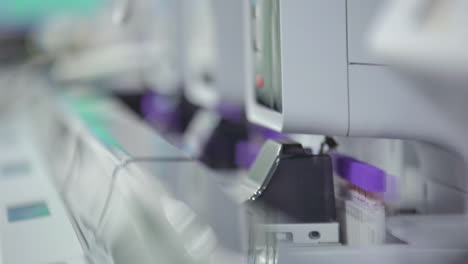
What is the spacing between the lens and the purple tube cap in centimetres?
134

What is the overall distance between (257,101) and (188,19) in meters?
1.58

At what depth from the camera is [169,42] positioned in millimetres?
3670

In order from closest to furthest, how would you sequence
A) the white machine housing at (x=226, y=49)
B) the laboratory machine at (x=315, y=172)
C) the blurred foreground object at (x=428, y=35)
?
1. the blurred foreground object at (x=428, y=35)
2. the laboratory machine at (x=315, y=172)
3. the white machine housing at (x=226, y=49)

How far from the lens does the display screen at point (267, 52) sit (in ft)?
4.73

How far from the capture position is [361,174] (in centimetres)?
138

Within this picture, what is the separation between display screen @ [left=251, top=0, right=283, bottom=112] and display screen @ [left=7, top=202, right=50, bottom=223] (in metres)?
0.62

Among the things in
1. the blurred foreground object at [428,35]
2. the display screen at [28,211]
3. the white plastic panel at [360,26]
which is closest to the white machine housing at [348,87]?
the white plastic panel at [360,26]

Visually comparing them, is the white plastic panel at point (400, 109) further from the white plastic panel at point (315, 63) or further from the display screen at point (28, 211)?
the display screen at point (28, 211)

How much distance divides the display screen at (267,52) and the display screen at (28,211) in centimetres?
62

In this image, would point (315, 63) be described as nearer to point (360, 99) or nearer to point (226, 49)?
point (360, 99)

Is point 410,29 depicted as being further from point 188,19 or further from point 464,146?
point 188,19

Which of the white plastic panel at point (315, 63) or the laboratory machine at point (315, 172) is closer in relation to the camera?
the laboratory machine at point (315, 172)

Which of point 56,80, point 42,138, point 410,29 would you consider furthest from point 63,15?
point 410,29

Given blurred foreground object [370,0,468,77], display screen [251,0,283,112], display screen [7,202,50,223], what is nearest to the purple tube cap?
display screen [251,0,283,112]
